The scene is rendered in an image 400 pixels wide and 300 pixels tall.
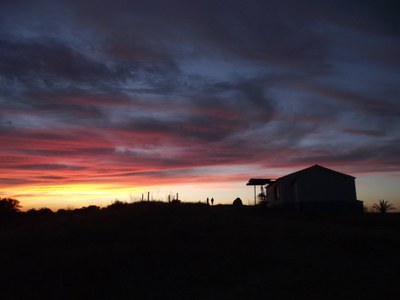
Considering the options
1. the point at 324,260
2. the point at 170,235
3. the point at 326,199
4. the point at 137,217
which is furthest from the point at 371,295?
the point at 326,199

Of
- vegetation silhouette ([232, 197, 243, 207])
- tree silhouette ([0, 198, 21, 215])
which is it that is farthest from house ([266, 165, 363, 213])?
tree silhouette ([0, 198, 21, 215])

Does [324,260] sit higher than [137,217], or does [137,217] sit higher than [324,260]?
[137,217]

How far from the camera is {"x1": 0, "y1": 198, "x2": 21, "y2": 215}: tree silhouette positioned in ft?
133

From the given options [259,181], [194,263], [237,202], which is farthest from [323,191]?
[194,263]

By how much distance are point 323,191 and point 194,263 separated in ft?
87.6

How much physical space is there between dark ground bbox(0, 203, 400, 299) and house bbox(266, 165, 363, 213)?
720 inches

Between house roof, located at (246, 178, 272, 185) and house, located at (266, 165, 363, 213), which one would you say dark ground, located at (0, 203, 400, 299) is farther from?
house roof, located at (246, 178, 272, 185)

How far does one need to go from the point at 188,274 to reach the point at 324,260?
5.64 m

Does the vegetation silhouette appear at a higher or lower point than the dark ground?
higher

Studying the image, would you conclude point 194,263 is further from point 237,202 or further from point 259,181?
point 237,202

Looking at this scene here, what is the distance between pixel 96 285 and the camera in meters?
12.9

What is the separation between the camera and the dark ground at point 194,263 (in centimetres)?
1224

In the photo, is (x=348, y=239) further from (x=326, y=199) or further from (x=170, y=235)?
(x=326, y=199)

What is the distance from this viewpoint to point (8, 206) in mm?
43344
